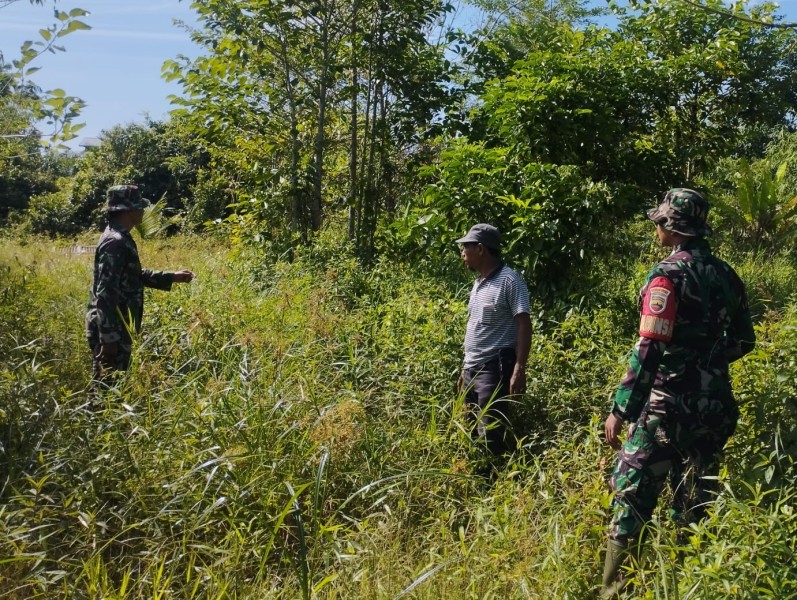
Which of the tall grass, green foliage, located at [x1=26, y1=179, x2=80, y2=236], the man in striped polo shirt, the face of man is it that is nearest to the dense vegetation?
the tall grass

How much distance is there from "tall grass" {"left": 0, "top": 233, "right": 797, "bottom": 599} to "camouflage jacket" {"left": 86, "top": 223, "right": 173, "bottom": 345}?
385mm

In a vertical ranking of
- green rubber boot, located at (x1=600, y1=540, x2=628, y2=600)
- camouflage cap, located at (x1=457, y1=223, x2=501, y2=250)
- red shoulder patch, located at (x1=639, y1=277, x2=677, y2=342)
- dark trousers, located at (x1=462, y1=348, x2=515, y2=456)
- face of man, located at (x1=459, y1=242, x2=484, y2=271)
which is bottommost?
green rubber boot, located at (x1=600, y1=540, x2=628, y2=600)

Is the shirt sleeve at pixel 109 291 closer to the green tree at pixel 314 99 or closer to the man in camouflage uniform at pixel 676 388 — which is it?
the man in camouflage uniform at pixel 676 388

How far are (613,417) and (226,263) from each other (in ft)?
19.6

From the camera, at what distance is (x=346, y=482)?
3.24 meters

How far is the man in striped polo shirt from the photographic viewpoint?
3566 mm

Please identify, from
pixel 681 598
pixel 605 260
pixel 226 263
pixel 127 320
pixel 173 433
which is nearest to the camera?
pixel 681 598

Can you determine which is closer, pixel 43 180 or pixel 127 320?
pixel 127 320

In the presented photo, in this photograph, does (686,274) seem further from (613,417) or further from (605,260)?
(605,260)

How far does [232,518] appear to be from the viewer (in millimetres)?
2791

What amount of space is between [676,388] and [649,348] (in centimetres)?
24

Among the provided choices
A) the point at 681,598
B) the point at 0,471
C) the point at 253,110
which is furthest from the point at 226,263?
the point at 681,598

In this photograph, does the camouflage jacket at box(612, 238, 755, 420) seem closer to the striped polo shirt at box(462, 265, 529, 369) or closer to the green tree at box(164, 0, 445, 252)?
the striped polo shirt at box(462, 265, 529, 369)

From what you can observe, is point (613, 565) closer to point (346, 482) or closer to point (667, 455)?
point (667, 455)
